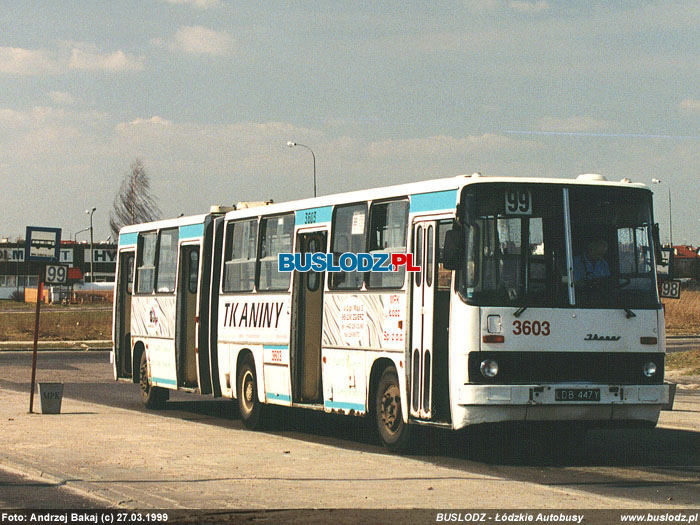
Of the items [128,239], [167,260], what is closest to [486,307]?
[167,260]

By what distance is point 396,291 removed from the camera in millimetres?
14492

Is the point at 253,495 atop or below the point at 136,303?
below

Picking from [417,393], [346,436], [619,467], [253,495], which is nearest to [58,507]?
[253,495]

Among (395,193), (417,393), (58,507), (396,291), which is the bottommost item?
(58,507)

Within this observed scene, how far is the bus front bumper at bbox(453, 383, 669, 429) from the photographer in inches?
509

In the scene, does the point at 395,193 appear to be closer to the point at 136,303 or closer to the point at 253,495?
the point at 253,495

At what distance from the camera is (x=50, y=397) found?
19.2 metres

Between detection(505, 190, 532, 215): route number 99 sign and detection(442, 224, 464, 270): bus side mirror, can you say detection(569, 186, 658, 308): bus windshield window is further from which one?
detection(442, 224, 464, 270): bus side mirror

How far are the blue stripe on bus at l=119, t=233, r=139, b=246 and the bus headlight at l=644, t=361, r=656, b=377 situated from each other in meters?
12.1

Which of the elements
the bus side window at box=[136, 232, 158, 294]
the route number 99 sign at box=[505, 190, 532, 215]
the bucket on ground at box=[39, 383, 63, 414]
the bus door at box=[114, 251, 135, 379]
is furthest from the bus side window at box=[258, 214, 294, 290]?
the bus door at box=[114, 251, 135, 379]

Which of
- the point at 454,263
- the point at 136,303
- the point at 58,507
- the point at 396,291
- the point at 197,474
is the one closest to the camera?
the point at 58,507

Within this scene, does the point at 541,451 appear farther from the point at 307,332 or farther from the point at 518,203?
the point at 307,332

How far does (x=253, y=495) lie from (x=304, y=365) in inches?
260

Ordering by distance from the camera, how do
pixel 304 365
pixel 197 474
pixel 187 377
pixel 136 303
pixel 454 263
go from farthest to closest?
pixel 136 303, pixel 187 377, pixel 304 365, pixel 454 263, pixel 197 474
